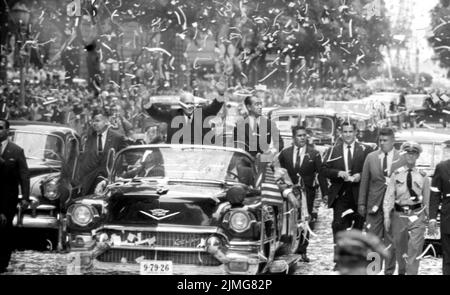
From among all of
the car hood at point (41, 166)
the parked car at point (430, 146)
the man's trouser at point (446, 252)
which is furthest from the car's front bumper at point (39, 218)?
the man's trouser at point (446, 252)

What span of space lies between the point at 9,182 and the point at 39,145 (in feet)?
10.4

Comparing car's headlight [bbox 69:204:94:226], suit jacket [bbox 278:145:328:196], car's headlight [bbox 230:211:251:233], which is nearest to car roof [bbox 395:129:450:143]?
suit jacket [bbox 278:145:328:196]

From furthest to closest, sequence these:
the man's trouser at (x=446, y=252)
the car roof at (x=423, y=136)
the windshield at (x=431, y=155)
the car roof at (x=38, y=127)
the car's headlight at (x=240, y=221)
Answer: the car roof at (x=38, y=127)
the car roof at (x=423, y=136)
the windshield at (x=431, y=155)
the man's trouser at (x=446, y=252)
the car's headlight at (x=240, y=221)

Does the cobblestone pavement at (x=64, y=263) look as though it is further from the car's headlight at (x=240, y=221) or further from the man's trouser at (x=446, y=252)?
the car's headlight at (x=240, y=221)

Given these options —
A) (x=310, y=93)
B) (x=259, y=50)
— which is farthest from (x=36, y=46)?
(x=310, y=93)

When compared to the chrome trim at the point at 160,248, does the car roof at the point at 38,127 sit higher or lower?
higher

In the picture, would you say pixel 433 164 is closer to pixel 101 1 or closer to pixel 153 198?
pixel 153 198

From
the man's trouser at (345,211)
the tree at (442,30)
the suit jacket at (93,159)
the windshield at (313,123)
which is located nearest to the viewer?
the man's trouser at (345,211)

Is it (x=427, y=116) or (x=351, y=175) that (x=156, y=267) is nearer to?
(x=351, y=175)

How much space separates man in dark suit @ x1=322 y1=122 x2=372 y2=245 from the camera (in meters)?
13.1

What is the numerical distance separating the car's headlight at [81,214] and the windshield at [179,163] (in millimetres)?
1089

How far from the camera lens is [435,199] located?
441 inches

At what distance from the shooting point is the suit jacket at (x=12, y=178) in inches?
481

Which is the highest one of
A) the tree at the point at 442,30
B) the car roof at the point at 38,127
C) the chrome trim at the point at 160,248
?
the tree at the point at 442,30
